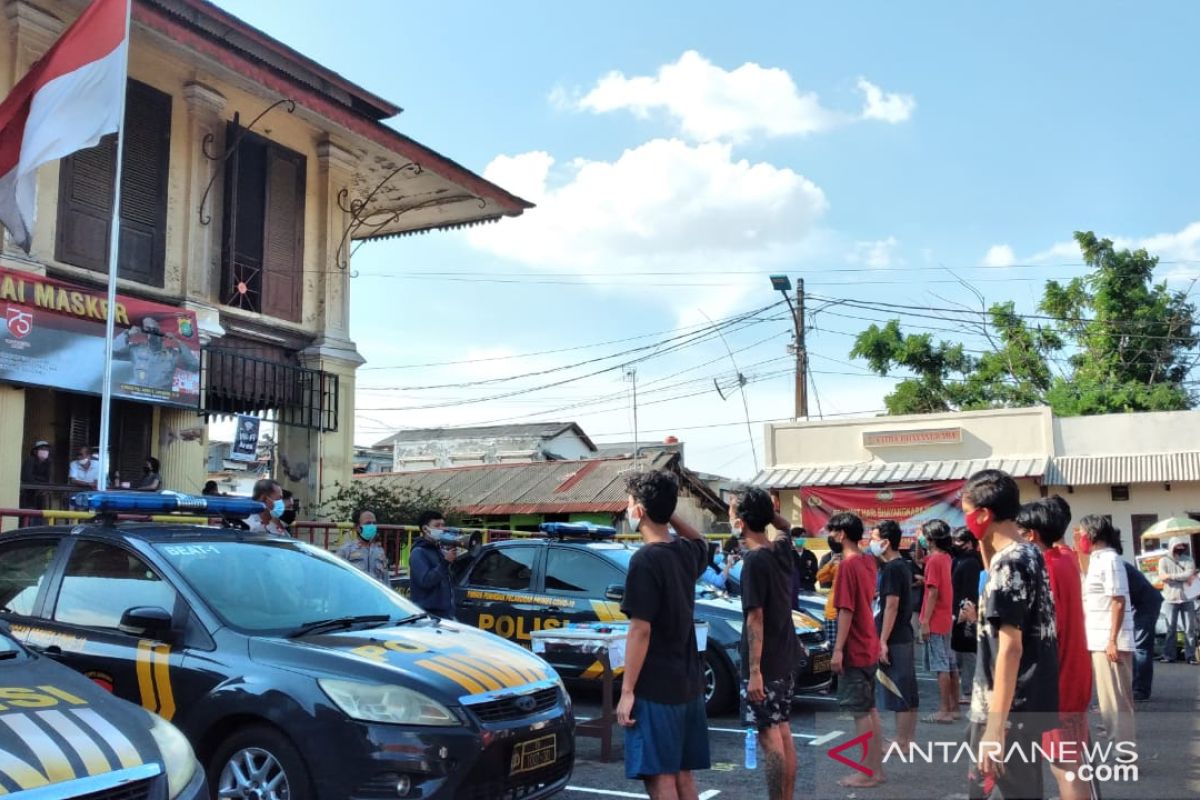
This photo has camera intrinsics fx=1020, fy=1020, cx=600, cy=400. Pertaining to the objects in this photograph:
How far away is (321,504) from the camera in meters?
15.7

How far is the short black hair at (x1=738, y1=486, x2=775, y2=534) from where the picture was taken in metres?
5.43

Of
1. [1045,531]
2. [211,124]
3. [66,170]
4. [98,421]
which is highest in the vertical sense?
[211,124]

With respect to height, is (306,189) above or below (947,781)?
above

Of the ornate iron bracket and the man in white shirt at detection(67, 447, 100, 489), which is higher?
the ornate iron bracket

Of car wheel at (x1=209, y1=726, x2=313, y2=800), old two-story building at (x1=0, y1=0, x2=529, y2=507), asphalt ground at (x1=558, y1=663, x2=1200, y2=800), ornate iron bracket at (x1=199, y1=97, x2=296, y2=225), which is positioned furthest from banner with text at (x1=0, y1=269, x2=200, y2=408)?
car wheel at (x1=209, y1=726, x2=313, y2=800)

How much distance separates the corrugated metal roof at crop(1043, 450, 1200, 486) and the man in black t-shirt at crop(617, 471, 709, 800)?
20.3 metres

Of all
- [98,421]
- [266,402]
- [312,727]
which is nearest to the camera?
[312,727]

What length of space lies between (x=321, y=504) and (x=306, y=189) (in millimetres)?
5091

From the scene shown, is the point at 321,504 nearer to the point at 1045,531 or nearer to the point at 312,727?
the point at 312,727

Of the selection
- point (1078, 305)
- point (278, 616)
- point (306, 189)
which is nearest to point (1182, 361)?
point (1078, 305)

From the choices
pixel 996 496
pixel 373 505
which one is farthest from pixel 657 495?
pixel 373 505

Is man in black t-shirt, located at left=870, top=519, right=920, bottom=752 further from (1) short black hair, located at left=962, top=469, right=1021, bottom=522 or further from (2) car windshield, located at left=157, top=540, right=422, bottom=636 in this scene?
(2) car windshield, located at left=157, top=540, right=422, bottom=636

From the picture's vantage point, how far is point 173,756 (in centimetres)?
385

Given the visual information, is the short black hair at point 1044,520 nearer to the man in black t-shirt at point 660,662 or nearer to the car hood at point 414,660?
the man in black t-shirt at point 660,662
